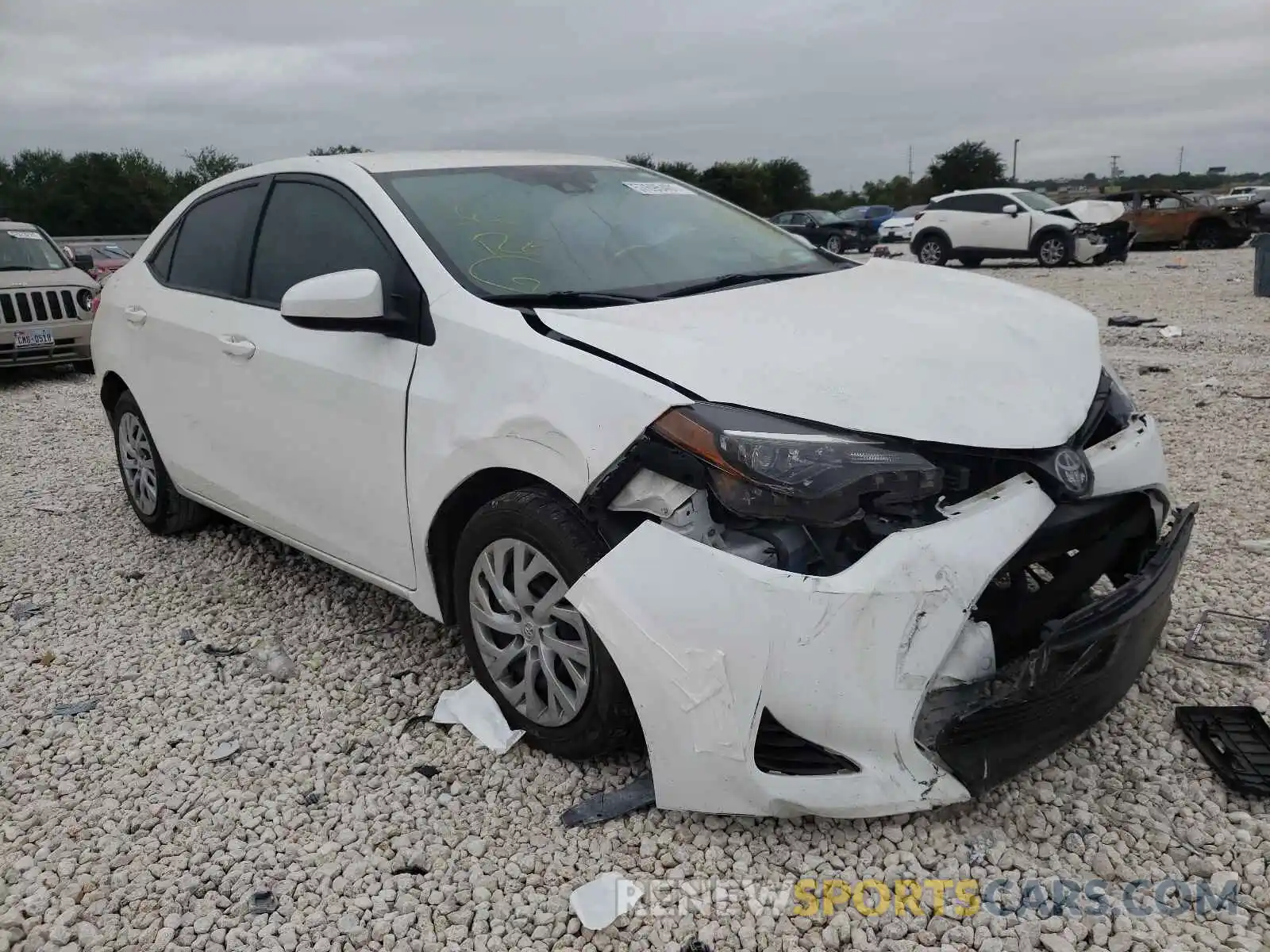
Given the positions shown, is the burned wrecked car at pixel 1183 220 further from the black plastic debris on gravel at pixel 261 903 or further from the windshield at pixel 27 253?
the black plastic debris on gravel at pixel 261 903

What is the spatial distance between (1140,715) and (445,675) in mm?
2133

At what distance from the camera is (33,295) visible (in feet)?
32.9

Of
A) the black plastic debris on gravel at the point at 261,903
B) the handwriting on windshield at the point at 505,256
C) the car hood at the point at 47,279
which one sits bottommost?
the black plastic debris on gravel at the point at 261,903

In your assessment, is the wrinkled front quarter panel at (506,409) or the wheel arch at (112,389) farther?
the wheel arch at (112,389)

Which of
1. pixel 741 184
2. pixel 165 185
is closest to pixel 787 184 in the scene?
pixel 741 184

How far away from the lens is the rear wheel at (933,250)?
19625 millimetres

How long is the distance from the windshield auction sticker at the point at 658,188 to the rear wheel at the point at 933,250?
1687cm

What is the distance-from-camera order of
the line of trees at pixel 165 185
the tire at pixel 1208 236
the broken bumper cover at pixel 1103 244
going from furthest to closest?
the line of trees at pixel 165 185, the tire at pixel 1208 236, the broken bumper cover at pixel 1103 244

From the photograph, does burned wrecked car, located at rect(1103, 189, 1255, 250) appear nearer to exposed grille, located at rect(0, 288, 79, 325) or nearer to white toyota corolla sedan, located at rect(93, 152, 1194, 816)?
exposed grille, located at rect(0, 288, 79, 325)

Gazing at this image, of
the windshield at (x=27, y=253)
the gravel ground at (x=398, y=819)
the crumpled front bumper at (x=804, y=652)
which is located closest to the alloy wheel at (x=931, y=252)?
the windshield at (x=27, y=253)

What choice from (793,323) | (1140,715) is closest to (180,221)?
(793,323)

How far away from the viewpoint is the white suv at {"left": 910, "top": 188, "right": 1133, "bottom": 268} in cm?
1850

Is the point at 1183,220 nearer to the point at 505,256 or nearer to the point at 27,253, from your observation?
the point at 27,253

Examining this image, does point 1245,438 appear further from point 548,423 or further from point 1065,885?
point 548,423
